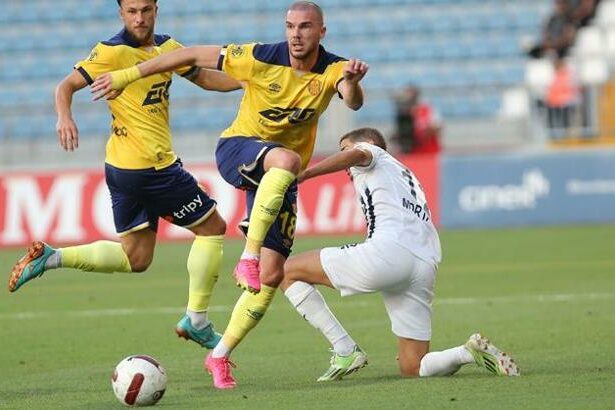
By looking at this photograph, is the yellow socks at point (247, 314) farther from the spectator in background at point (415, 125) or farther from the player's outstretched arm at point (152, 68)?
the spectator in background at point (415, 125)

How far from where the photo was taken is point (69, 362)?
378 inches

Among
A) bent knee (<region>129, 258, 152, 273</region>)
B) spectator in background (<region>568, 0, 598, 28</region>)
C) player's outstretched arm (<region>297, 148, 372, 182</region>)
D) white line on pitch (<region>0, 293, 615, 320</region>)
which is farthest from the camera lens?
spectator in background (<region>568, 0, 598, 28</region>)

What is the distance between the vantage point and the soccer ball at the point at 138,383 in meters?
7.32

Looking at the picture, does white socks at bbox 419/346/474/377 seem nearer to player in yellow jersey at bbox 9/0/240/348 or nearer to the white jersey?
the white jersey

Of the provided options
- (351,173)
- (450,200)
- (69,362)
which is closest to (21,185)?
(450,200)

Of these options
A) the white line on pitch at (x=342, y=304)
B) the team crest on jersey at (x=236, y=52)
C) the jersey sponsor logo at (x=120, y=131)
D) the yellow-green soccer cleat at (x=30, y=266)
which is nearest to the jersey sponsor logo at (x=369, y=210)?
the team crest on jersey at (x=236, y=52)

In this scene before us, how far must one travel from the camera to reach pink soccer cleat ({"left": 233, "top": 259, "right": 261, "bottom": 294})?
300 inches

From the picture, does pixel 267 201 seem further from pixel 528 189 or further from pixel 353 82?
pixel 528 189

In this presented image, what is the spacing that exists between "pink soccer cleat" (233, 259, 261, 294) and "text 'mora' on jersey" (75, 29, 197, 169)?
188 cm

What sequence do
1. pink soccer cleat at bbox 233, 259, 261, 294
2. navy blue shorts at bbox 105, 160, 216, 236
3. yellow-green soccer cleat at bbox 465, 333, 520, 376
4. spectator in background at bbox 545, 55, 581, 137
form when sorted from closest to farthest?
1. pink soccer cleat at bbox 233, 259, 261, 294
2. yellow-green soccer cleat at bbox 465, 333, 520, 376
3. navy blue shorts at bbox 105, 160, 216, 236
4. spectator in background at bbox 545, 55, 581, 137

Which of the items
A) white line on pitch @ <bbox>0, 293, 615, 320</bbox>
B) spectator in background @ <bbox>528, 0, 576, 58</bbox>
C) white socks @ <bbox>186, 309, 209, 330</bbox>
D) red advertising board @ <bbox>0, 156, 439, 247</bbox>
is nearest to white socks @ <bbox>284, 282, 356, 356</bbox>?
white socks @ <bbox>186, 309, 209, 330</bbox>

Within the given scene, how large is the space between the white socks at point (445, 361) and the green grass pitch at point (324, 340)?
0.34 feet

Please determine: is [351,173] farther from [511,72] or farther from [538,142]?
[511,72]

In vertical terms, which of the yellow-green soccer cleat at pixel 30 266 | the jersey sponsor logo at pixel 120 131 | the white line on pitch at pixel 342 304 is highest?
the jersey sponsor logo at pixel 120 131
